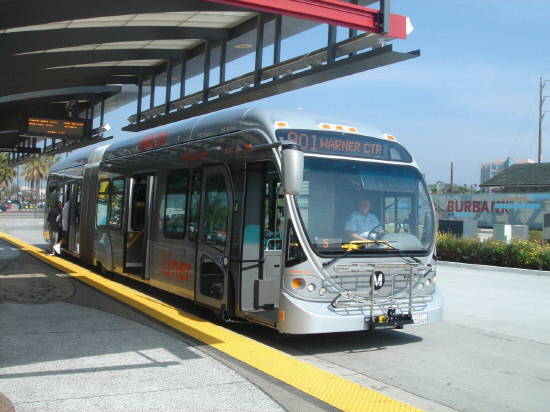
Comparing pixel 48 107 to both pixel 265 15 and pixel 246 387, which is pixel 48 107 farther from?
pixel 246 387

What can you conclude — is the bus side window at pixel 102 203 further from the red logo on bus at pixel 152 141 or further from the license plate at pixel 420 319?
the license plate at pixel 420 319

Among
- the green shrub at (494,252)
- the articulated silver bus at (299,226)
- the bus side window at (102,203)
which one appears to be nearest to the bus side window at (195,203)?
the articulated silver bus at (299,226)

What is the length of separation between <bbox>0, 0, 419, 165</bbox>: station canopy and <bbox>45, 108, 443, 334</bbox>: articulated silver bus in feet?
4.98

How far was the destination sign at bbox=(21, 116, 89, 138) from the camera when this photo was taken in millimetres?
16828

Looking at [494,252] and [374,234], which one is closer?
[374,234]

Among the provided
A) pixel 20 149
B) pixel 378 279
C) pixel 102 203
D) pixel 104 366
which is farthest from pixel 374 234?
pixel 20 149

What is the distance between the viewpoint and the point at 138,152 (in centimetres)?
1155

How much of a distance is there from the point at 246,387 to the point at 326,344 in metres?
2.57

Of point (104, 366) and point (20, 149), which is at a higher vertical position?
point (20, 149)

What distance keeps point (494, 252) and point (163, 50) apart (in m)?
11.9

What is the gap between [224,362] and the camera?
248 inches

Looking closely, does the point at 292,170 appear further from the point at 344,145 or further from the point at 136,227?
the point at 136,227

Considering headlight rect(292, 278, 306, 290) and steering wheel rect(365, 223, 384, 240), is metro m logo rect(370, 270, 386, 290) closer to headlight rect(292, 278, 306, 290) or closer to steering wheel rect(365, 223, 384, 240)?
steering wheel rect(365, 223, 384, 240)

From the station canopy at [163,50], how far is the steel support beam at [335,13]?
0.01 metres
